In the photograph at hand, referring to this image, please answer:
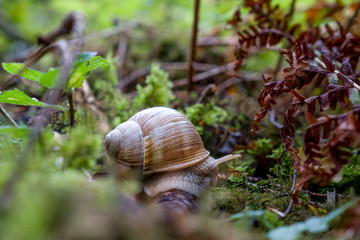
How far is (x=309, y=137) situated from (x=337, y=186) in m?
0.58

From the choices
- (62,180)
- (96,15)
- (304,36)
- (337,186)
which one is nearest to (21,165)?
(62,180)

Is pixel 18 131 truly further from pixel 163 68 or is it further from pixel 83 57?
pixel 163 68

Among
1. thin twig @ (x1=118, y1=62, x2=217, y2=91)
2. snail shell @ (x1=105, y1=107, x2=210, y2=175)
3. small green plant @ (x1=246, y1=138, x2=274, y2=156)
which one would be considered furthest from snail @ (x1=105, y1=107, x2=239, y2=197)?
thin twig @ (x1=118, y1=62, x2=217, y2=91)

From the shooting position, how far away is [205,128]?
202cm

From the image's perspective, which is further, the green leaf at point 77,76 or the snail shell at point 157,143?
the snail shell at point 157,143

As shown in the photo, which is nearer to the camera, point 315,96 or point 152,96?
point 315,96

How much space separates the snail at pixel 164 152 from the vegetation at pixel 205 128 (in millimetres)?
79

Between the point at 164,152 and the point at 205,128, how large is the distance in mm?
657

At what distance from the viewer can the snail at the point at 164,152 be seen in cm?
142

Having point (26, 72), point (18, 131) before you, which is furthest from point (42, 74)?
point (18, 131)

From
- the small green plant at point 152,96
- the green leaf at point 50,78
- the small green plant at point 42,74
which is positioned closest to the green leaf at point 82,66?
the small green plant at point 42,74

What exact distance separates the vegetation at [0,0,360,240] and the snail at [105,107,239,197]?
8 cm

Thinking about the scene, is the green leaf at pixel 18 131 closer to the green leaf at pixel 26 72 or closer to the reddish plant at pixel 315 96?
the green leaf at pixel 26 72

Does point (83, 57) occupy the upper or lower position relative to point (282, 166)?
upper
